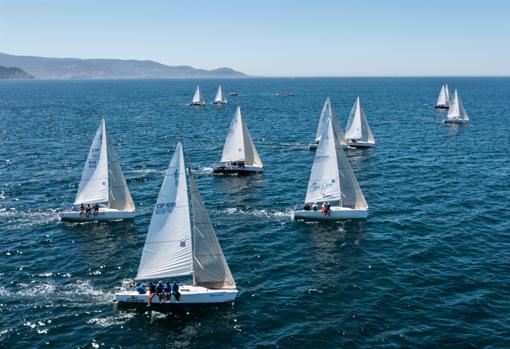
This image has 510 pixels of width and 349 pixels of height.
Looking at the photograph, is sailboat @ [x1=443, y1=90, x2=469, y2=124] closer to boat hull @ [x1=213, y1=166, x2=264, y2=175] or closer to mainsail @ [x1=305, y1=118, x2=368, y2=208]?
boat hull @ [x1=213, y1=166, x2=264, y2=175]

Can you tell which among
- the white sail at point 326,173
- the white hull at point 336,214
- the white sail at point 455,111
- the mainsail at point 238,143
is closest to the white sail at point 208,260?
the white hull at point 336,214

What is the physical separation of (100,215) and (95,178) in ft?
14.3

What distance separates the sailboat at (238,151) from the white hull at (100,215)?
23153 millimetres

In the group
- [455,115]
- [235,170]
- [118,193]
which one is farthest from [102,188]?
[455,115]

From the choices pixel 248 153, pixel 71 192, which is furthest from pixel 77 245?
pixel 248 153

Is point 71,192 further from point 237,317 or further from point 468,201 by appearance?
point 468,201

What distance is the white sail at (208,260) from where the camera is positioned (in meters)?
37.5

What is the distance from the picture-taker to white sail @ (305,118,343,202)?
5547cm

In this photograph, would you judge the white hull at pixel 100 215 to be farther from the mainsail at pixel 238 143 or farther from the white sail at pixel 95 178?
the mainsail at pixel 238 143

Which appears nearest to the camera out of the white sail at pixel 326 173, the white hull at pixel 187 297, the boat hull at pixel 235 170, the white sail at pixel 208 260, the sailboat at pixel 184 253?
the white hull at pixel 187 297

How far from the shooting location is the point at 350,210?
55.1 meters

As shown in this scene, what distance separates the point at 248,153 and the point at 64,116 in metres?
102

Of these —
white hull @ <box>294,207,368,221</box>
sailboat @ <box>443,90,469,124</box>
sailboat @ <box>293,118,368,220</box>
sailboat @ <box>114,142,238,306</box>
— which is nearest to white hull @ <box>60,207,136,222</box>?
sailboat @ <box>114,142,238,306</box>

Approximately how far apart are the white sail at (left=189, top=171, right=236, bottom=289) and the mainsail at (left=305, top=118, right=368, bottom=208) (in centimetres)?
2182
